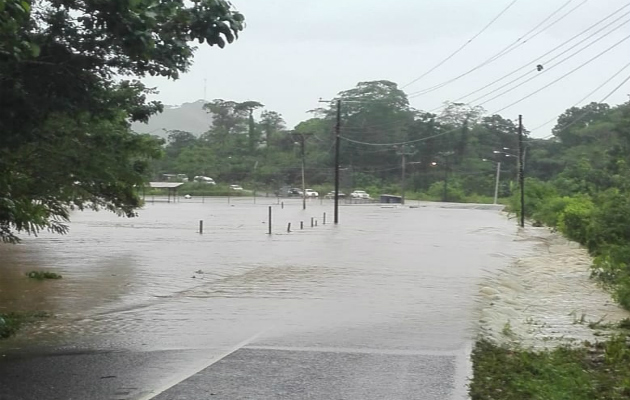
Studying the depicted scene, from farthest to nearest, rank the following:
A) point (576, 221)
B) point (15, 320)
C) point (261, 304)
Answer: point (576, 221) → point (261, 304) → point (15, 320)

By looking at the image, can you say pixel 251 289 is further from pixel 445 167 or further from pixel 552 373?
pixel 445 167

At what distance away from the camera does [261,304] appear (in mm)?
14922

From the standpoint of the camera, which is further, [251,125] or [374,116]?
[251,125]

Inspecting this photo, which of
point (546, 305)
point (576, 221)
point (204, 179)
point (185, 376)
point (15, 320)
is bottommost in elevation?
point (546, 305)

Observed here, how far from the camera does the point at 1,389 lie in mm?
7633

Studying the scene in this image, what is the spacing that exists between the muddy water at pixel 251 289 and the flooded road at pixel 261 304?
0.03 m

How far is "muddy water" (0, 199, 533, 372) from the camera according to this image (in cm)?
1133

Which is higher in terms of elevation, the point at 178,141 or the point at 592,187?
the point at 178,141

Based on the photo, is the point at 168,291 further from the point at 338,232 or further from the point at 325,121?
the point at 325,121

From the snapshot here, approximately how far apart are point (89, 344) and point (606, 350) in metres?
6.39

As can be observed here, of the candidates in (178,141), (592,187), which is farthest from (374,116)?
(592,187)

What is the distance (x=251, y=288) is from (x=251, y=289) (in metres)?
0.19

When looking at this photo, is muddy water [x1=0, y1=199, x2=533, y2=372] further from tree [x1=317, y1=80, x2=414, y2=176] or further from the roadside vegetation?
tree [x1=317, y1=80, x2=414, y2=176]

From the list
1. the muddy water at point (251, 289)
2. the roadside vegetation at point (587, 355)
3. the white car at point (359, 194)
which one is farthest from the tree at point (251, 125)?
the muddy water at point (251, 289)
